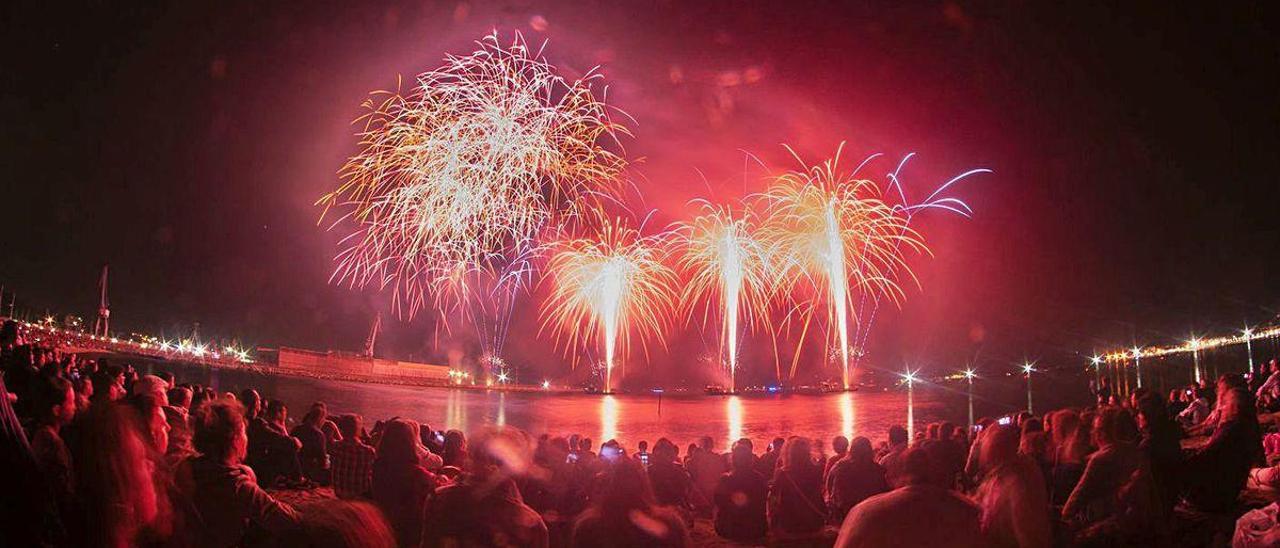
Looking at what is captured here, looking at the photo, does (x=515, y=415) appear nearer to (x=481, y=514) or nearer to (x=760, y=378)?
(x=481, y=514)

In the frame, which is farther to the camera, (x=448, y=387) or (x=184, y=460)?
(x=448, y=387)

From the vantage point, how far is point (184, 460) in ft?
14.8

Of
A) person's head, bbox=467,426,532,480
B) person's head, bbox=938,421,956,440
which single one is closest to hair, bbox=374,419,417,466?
person's head, bbox=467,426,532,480

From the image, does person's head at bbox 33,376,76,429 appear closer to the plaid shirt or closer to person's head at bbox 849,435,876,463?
the plaid shirt

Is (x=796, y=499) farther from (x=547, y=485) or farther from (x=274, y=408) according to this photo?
(x=274, y=408)

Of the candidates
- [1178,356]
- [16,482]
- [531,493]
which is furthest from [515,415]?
[1178,356]

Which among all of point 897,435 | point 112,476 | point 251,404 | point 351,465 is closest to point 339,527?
point 112,476

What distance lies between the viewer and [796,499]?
713 centimetres

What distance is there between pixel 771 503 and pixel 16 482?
240 inches

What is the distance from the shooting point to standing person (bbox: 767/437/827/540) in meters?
7.09

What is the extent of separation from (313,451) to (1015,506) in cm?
858

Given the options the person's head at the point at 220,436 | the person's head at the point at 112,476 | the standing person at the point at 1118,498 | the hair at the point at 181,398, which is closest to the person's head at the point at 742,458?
the standing person at the point at 1118,498

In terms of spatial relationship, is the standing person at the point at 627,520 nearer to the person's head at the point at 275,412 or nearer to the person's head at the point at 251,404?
the person's head at the point at 275,412

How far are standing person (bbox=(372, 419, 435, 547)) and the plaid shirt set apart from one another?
305 cm
